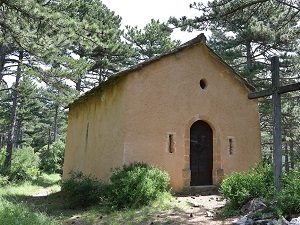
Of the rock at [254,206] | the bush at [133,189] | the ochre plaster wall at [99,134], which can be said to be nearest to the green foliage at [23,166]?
the ochre plaster wall at [99,134]

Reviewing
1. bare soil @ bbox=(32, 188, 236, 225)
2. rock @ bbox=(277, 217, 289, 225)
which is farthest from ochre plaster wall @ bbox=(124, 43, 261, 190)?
rock @ bbox=(277, 217, 289, 225)

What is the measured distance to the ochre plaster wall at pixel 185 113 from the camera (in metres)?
9.36

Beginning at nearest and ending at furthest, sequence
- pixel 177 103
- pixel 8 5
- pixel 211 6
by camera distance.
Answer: pixel 8 5 → pixel 211 6 → pixel 177 103

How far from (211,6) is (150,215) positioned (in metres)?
6.29

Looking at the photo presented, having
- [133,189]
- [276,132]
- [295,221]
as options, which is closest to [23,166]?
[133,189]

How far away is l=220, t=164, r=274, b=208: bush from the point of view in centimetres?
630

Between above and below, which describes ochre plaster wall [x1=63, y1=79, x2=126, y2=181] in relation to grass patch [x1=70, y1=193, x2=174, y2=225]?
above

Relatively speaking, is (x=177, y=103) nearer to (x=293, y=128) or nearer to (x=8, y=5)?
(x=8, y=5)

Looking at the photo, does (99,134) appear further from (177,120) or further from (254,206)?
(254,206)

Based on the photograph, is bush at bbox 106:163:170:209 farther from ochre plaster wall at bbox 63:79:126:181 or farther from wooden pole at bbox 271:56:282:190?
wooden pole at bbox 271:56:282:190

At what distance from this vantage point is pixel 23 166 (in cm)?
1741

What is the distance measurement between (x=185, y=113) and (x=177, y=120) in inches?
17.4

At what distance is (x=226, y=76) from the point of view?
11367 mm

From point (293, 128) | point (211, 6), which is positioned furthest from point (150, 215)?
point (293, 128)
